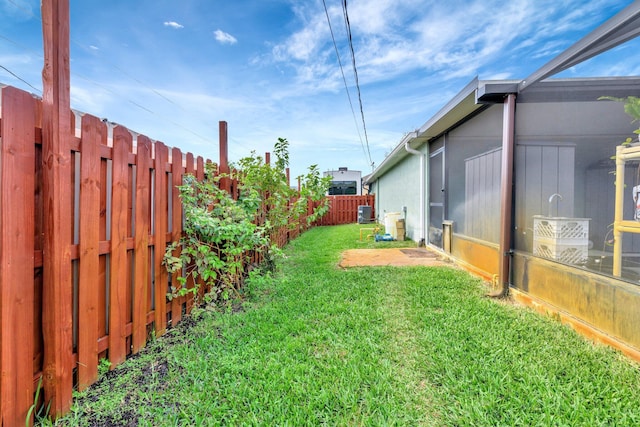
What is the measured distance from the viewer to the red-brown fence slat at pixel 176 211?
8.36ft

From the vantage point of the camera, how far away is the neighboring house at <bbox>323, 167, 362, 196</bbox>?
22328mm

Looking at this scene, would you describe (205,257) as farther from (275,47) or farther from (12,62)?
(275,47)

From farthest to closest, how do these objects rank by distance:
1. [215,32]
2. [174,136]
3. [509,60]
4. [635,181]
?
[174,136] → [215,32] → [509,60] → [635,181]

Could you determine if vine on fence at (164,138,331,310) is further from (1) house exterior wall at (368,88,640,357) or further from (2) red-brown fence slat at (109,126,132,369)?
(1) house exterior wall at (368,88,640,357)

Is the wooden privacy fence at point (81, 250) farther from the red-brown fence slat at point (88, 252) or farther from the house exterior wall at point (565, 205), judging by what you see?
the house exterior wall at point (565, 205)

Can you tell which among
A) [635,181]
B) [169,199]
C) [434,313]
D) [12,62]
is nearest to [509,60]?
[635,181]

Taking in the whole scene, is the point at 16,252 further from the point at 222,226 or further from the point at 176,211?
the point at 222,226

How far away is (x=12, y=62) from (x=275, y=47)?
508cm

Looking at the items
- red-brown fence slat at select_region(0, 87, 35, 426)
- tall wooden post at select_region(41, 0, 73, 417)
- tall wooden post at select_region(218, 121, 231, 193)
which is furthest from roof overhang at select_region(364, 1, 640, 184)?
red-brown fence slat at select_region(0, 87, 35, 426)

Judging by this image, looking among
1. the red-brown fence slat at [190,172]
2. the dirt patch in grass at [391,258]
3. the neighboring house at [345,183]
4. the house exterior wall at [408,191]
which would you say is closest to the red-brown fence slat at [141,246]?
the red-brown fence slat at [190,172]

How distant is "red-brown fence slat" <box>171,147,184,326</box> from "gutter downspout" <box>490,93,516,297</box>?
10.9 ft

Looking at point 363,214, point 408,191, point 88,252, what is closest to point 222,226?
point 88,252

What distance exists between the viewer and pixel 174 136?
13.1 m

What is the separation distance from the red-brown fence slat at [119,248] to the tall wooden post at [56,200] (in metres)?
0.38
